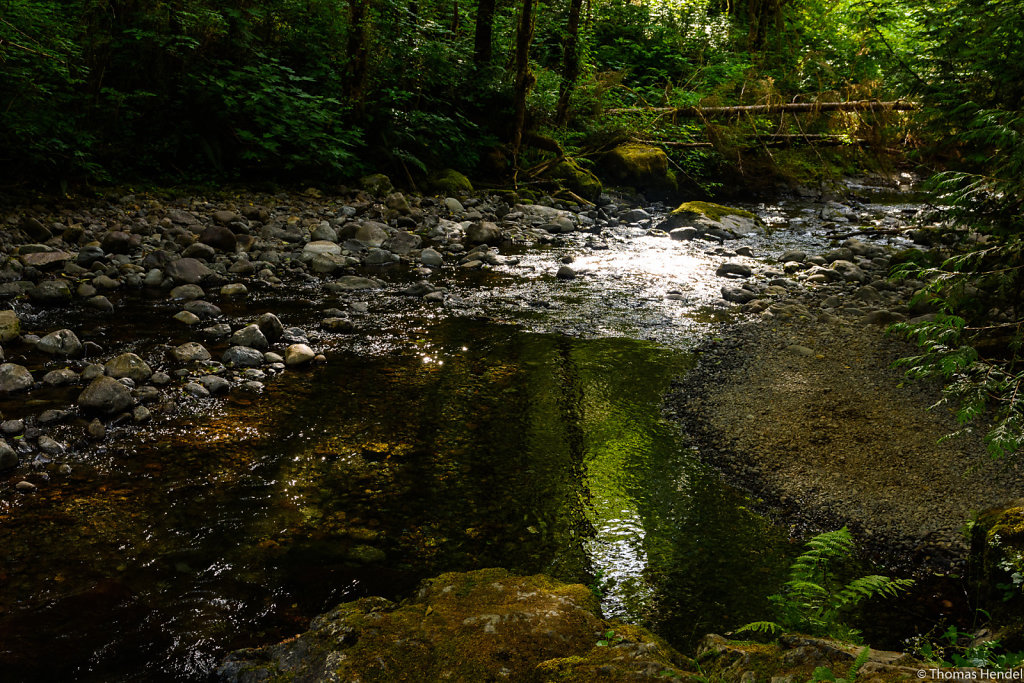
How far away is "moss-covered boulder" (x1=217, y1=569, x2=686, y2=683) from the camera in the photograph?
Result: 1.91 meters

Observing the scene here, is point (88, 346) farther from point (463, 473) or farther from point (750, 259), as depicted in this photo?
point (750, 259)

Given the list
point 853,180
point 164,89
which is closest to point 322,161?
point 164,89

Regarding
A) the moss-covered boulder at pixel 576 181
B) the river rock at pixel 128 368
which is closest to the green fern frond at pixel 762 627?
the river rock at pixel 128 368

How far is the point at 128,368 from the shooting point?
449cm

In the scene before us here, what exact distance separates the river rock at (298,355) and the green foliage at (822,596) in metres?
3.88

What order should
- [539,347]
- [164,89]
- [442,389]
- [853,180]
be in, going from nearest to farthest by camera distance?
1. [442,389]
2. [539,347]
3. [164,89]
4. [853,180]

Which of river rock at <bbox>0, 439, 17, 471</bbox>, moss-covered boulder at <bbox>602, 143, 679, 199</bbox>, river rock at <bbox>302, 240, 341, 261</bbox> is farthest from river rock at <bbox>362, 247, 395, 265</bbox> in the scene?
moss-covered boulder at <bbox>602, 143, 679, 199</bbox>

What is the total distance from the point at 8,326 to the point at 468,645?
5.00 meters

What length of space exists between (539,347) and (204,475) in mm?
3152

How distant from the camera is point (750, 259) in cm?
946

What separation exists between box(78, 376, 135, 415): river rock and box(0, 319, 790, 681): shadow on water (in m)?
0.37

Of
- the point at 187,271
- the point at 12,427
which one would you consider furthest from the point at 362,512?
Result: the point at 187,271

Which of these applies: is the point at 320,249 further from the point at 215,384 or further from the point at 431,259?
the point at 215,384

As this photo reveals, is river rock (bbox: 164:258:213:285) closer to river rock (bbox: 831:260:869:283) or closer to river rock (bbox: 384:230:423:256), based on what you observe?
river rock (bbox: 384:230:423:256)
